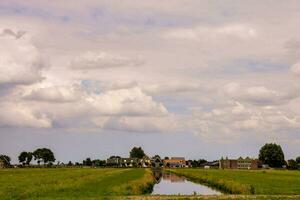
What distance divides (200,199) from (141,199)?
4.87 meters

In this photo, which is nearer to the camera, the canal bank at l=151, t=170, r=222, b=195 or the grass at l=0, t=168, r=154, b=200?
the grass at l=0, t=168, r=154, b=200

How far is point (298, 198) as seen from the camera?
4228cm

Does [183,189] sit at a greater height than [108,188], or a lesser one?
lesser

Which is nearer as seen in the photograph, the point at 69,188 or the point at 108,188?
the point at 69,188

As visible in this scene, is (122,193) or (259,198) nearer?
(259,198)

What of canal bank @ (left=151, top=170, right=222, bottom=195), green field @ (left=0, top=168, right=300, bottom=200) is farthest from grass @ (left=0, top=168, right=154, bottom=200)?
canal bank @ (left=151, top=170, right=222, bottom=195)

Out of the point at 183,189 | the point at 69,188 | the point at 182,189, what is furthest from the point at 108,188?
the point at 183,189

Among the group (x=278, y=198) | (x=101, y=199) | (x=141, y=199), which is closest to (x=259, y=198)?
(x=278, y=198)

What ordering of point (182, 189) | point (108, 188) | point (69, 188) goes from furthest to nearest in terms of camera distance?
point (182, 189) < point (108, 188) < point (69, 188)

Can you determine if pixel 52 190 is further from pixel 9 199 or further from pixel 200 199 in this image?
pixel 200 199

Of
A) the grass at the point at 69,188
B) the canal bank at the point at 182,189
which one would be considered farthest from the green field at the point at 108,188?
the canal bank at the point at 182,189

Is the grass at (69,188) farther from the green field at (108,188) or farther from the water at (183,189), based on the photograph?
the water at (183,189)

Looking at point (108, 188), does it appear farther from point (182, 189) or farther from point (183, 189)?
point (183, 189)

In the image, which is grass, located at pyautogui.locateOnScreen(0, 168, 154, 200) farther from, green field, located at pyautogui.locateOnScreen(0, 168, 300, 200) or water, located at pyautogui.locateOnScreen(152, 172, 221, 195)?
water, located at pyautogui.locateOnScreen(152, 172, 221, 195)
